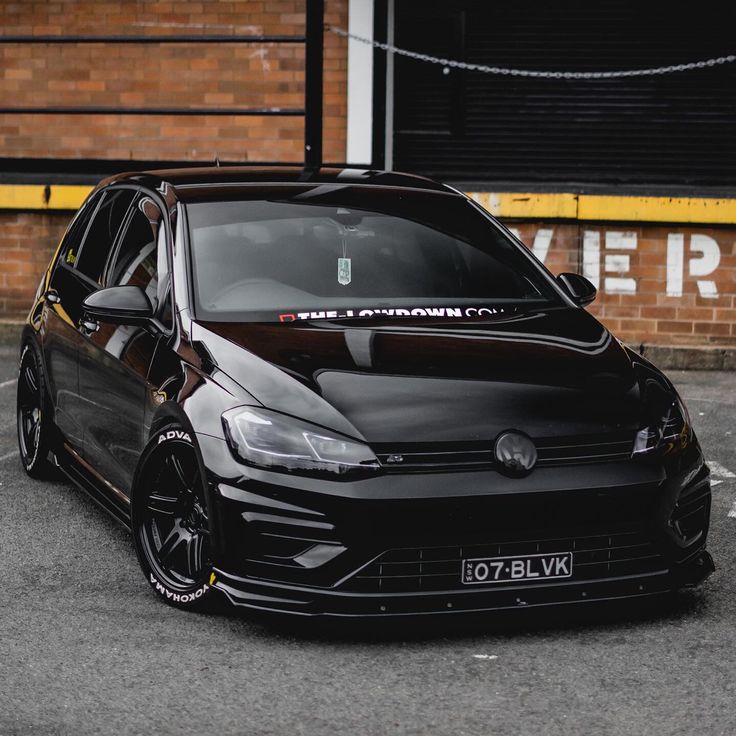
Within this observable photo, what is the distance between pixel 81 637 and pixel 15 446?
3380mm

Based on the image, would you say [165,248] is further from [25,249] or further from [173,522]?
[25,249]

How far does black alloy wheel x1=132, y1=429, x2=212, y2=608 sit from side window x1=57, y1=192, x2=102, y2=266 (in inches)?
78.2

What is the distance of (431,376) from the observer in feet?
15.5

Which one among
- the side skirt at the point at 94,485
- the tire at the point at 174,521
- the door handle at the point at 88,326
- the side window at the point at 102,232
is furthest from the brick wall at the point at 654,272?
the tire at the point at 174,521

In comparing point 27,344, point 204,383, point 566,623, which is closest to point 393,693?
point 566,623

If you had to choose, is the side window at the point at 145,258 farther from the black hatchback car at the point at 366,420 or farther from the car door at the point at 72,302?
the car door at the point at 72,302

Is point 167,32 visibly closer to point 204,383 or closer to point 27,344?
point 27,344

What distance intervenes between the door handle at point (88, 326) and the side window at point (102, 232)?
22 centimetres

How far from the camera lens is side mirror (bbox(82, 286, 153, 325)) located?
541cm

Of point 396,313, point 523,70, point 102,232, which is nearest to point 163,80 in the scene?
point 523,70

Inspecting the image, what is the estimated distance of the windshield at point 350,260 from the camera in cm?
545

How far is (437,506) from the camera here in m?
4.39

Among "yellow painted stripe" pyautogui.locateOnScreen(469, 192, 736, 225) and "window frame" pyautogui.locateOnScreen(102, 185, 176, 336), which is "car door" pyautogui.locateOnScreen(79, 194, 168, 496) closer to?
"window frame" pyautogui.locateOnScreen(102, 185, 176, 336)

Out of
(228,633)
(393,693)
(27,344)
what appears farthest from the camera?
(27,344)
